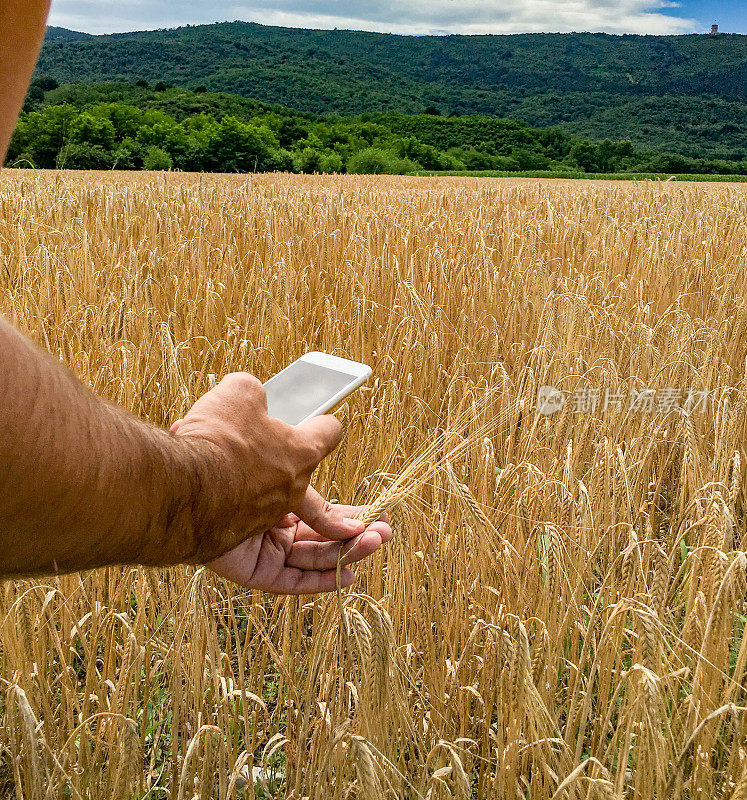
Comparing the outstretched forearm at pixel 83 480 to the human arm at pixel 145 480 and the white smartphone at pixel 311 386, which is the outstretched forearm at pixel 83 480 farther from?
the white smartphone at pixel 311 386

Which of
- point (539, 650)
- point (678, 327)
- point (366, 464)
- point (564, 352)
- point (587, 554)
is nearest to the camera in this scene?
point (539, 650)

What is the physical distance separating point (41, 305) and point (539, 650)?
184 cm

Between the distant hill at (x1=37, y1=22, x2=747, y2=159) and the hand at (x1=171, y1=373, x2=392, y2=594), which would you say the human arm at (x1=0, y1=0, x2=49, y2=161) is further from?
the distant hill at (x1=37, y1=22, x2=747, y2=159)

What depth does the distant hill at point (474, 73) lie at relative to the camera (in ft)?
130

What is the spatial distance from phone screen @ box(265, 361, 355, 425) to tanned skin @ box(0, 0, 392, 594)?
0.17ft

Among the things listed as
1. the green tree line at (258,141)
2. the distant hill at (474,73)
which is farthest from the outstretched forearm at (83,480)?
the distant hill at (474,73)

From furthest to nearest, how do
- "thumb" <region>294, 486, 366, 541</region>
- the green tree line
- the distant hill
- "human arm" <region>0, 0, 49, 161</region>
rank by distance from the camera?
the distant hill < the green tree line < "thumb" <region>294, 486, 366, 541</region> < "human arm" <region>0, 0, 49, 161</region>

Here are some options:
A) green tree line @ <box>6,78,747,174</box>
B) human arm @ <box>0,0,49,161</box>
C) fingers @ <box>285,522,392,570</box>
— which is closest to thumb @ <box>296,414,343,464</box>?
fingers @ <box>285,522,392,570</box>

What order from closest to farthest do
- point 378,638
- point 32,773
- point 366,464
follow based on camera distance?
1. point 378,638
2. point 32,773
3. point 366,464

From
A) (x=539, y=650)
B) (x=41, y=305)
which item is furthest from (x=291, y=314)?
(x=539, y=650)

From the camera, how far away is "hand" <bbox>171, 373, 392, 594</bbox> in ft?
2.12

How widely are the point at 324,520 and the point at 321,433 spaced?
9cm

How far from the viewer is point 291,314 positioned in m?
2.22

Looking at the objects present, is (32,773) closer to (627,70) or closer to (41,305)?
(41,305)
